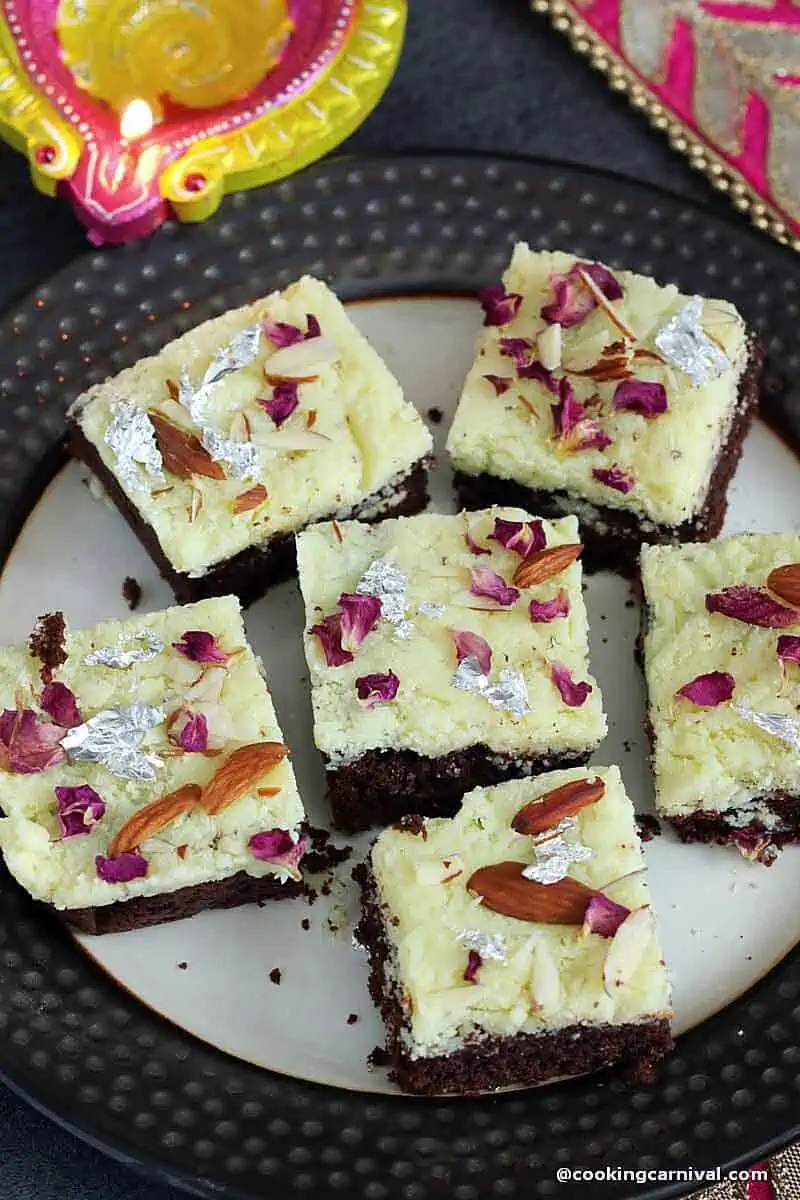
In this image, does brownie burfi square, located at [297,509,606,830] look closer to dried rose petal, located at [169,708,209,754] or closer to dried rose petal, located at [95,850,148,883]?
Result: dried rose petal, located at [169,708,209,754]

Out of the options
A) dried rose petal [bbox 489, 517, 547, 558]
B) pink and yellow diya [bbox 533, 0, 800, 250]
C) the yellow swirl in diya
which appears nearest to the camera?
dried rose petal [bbox 489, 517, 547, 558]

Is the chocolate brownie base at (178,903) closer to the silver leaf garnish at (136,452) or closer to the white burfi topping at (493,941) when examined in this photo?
the white burfi topping at (493,941)

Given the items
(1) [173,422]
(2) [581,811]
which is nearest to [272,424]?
(1) [173,422]

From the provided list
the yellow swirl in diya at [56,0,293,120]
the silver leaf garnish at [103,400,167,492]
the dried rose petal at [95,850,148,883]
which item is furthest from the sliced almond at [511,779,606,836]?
the yellow swirl in diya at [56,0,293,120]

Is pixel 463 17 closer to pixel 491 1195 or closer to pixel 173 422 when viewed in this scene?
pixel 173 422

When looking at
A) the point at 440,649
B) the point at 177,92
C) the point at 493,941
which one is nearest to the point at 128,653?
the point at 440,649

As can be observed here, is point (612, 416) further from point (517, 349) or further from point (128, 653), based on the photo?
point (128, 653)
